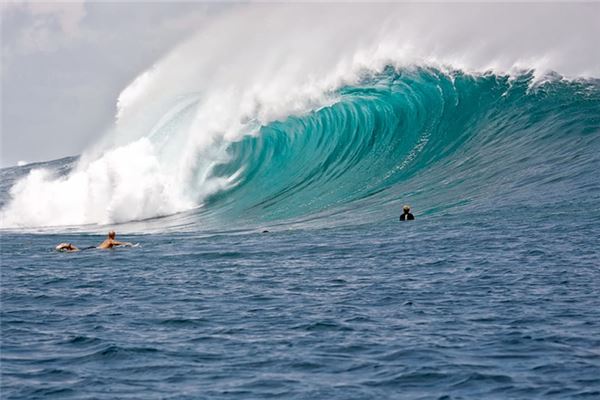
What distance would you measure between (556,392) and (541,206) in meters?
12.8

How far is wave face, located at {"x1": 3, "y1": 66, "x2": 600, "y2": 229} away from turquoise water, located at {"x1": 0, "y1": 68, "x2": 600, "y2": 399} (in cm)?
10

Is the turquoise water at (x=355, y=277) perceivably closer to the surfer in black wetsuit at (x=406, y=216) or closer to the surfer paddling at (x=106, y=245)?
the surfer in black wetsuit at (x=406, y=216)

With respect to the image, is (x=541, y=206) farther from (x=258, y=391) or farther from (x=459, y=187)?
(x=258, y=391)

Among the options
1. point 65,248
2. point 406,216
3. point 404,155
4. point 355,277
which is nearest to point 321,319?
point 355,277

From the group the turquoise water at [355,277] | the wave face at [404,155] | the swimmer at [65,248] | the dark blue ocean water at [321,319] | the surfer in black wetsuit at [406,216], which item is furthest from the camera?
the wave face at [404,155]

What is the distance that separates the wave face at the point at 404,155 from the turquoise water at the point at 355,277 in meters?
0.10

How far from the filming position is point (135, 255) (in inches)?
709

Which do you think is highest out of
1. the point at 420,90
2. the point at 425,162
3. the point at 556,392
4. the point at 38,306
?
the point at 420,90

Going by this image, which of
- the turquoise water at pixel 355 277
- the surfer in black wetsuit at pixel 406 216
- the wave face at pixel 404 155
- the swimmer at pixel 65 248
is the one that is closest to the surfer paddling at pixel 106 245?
the swimmer at pixel 65 248

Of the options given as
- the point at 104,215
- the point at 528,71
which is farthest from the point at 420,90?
the point at 104,215

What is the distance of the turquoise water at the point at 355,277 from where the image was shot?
8461 mm

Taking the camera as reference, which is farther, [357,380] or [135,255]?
[135,255]

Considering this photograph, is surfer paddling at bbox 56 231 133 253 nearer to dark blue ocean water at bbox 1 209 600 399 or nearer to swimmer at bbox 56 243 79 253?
swimmer at bbox 56 243 79 253

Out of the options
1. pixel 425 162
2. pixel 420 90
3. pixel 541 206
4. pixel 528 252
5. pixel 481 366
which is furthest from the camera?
pixel 420 90
